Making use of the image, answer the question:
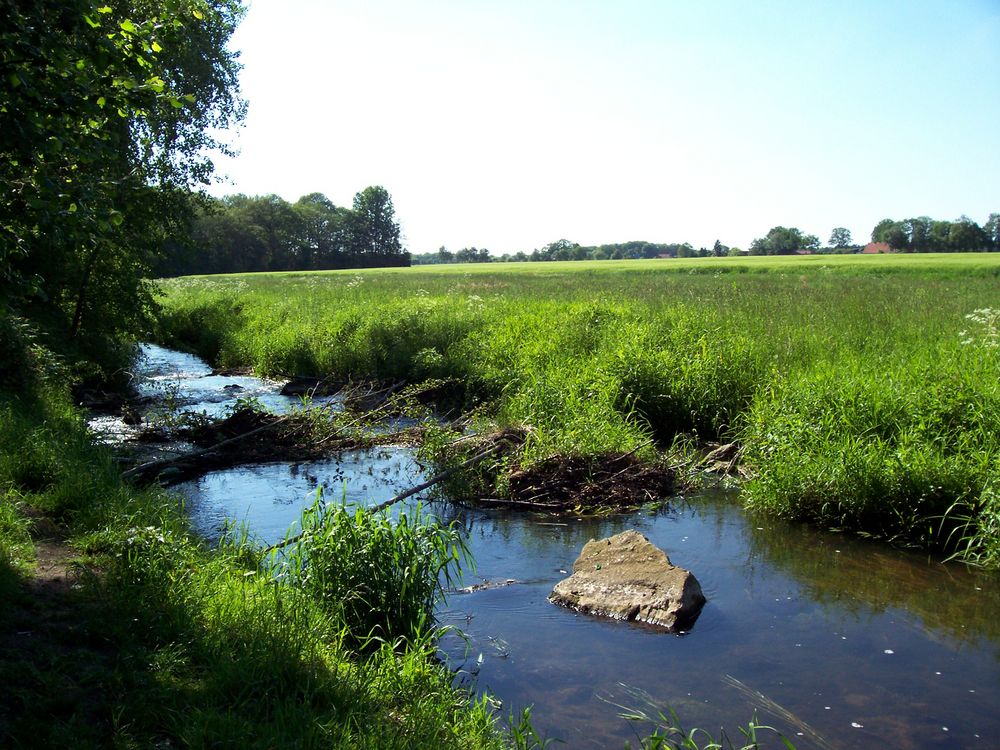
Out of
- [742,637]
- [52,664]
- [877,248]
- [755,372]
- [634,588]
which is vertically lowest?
[742,637]

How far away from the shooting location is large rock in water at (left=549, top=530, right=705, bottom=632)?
6629 millimetres

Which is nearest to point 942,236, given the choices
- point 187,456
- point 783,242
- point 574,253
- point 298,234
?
point 783,242

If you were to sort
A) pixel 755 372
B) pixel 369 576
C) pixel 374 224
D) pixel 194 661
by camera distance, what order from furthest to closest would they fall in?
pixel 374 224 < pixel 755 372 < pixel 369 576 < pixel 194 661

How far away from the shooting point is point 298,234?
9338cm

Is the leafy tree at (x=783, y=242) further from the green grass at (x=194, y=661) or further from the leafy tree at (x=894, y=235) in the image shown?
the green grass at (x=194, y=661)

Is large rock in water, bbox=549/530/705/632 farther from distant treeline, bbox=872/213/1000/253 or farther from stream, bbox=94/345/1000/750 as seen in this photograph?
distant treeline, bbox=872/213/1000/253

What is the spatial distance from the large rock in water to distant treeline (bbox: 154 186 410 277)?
63.7 meters

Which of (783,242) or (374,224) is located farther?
(374,224)

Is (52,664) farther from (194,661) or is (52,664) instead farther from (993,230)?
(993,230)

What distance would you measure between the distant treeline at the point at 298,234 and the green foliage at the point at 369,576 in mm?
63753

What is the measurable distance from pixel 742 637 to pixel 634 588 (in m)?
0.98

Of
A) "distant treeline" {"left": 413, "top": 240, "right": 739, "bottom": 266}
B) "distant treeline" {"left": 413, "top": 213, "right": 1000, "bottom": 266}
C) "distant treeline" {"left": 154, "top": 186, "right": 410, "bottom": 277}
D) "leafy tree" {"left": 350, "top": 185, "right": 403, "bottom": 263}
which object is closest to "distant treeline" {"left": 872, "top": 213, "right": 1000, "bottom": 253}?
"distant treeline" {"left": 413, "top": 213, "right": 1000, "bottom": 266}

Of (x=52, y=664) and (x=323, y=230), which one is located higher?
(x=323, y=230)

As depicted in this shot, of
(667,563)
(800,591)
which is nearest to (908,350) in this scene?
(800,591)
